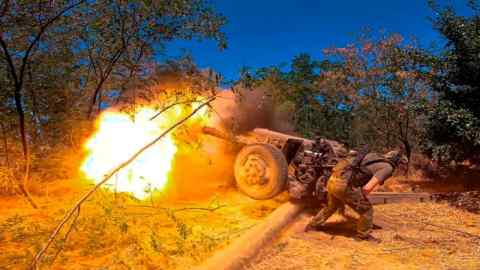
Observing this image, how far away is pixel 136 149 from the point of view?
7.65 metres

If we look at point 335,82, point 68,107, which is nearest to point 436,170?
point 335,82

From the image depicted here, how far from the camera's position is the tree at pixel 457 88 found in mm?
9961

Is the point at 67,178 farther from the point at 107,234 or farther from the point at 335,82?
the point at 335,82

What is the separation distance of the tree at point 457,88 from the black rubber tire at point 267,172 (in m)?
4.69

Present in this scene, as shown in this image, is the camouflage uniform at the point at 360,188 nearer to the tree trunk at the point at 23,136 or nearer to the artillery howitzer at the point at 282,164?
the artillery howitzer at the point at 282,164

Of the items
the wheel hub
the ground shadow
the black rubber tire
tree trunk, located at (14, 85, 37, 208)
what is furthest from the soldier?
tree trunk, located at (14, 85, 37, 208)

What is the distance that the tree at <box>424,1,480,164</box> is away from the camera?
996 centimetres

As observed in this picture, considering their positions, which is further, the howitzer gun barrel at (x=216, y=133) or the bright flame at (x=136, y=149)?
the howitzer gun barrel at (x=216, y=133)

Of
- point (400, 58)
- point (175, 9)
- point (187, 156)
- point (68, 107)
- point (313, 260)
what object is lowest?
point (313, 260)

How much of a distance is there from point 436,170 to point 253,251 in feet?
34.2

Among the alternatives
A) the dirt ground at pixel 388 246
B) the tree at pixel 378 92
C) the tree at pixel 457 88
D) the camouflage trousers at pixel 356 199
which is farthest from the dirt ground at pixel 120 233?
the tree at pixel 378 92

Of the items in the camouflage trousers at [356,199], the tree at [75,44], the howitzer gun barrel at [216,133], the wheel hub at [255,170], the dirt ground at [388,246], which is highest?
the tree at [75,44]

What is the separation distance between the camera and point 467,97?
10.4 meters

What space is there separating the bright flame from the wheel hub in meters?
1.70
